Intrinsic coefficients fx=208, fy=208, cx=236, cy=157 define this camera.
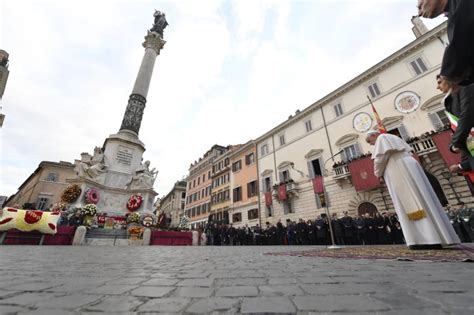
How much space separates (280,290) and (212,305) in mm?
530

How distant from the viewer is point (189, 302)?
114 cm

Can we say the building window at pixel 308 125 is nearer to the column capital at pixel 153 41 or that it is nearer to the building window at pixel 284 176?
the building window at pixel 284 176

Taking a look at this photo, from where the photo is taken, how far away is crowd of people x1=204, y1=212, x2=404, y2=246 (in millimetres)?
11444

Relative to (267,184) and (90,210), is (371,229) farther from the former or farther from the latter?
(90,210)

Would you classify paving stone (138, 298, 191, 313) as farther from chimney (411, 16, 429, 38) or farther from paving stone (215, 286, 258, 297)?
chimney (411, 16, 429, 38)

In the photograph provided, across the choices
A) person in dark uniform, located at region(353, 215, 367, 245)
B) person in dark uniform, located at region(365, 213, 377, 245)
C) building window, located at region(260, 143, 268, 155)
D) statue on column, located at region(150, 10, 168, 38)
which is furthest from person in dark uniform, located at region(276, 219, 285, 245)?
statue on column, located at region(150, 10, 168, 38)

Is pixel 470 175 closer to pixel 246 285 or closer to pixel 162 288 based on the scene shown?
pixel 246 285

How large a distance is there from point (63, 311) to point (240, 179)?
27.7 meters

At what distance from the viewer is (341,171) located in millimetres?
17047

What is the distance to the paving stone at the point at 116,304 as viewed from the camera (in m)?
1.02

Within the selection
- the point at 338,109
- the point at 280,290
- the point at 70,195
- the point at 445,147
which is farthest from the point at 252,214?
the point at 280,290

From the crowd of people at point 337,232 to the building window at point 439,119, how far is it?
6915 mm

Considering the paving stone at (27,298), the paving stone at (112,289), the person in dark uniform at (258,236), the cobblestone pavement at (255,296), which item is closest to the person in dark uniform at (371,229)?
the person in dark uniform at (258,236)

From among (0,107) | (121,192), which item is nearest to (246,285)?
(121,192)
